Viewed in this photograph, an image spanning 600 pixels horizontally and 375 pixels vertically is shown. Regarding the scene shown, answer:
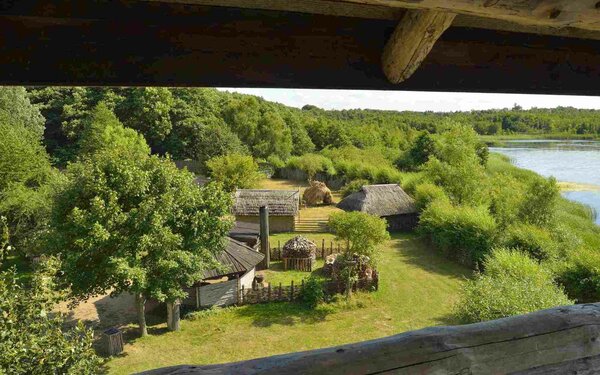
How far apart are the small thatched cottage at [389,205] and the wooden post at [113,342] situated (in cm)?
1569

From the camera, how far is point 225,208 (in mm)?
11438

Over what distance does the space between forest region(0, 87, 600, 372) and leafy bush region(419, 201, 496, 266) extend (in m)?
0.07

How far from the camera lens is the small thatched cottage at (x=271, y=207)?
22.1 m

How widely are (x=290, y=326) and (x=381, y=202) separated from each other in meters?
13.6

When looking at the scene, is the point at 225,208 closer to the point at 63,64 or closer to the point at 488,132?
the point at 63,64

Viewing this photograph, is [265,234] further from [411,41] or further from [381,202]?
[411,41]

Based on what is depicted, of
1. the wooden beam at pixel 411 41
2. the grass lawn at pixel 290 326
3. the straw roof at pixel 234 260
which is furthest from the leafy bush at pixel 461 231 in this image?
the wooden beam at pixel 411 41

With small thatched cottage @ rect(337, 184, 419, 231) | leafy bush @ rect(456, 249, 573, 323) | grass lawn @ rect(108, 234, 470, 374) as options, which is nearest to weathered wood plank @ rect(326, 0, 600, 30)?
leafy bush @ rect(456, 249, 573, 323)

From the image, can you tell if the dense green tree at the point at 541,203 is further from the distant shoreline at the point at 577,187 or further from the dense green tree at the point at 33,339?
the dense green tree at the point at 33,339

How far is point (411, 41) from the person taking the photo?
66.9 inches

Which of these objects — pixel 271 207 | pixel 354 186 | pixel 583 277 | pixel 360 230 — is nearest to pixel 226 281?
pixel 360 230

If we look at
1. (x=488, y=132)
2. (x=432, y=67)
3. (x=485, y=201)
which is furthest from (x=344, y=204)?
(x=488, y=132)

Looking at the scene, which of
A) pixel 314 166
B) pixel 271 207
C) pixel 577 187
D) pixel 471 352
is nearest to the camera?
pixel 471 352

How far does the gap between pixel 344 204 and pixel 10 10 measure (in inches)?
945
